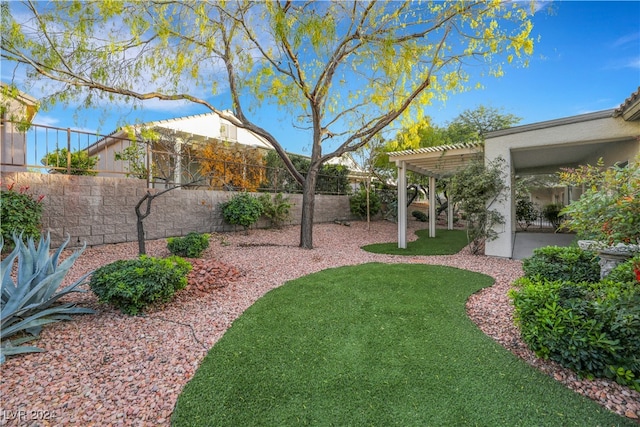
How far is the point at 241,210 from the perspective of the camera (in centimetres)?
952

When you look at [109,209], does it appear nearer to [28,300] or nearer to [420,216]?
[28,300]

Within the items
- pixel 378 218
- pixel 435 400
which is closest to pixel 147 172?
pixel 435 400

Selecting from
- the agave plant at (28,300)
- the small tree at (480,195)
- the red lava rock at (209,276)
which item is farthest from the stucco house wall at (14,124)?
the small tree at (480,195)

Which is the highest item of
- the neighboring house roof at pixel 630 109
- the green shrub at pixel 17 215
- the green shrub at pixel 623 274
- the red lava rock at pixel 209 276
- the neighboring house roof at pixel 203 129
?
the neighboring house roof at pixel 203 129

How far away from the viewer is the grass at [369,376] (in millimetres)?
2115

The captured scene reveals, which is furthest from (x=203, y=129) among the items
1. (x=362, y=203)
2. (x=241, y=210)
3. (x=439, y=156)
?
(x=439, y=156)

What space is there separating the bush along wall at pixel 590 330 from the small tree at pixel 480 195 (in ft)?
17.7

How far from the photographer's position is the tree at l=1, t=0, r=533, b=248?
6461mm

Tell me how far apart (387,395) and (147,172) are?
8.32m

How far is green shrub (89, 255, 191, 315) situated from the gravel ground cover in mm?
169

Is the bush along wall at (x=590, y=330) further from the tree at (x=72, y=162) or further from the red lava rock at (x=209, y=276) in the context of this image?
the tree at (x=72, y=162)

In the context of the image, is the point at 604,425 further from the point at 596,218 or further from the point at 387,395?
the point at 596,218

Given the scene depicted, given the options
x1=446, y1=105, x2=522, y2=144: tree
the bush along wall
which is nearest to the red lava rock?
the bush along wall

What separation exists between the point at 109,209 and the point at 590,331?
905 cm
